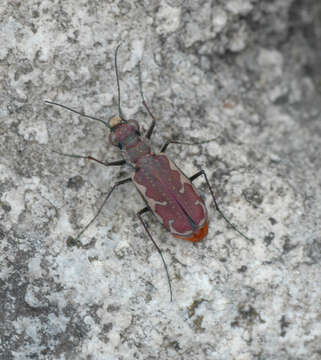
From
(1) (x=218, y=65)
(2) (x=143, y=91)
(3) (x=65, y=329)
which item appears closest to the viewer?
(3) (x=65, y=329)

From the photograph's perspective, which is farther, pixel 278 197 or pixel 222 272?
pixel 278 197

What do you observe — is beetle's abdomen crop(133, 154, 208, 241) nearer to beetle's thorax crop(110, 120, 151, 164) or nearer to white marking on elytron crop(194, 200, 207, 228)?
white marking on elytron crop(194, 200, 207, 228)

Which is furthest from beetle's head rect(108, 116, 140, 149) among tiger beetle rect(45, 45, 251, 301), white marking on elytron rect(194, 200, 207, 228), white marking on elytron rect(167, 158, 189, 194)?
white marking on elytron rect(194, 200, 207, 228)

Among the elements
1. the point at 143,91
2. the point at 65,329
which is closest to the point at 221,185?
the point at 143,91

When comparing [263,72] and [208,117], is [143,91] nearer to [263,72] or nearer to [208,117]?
[208,117]

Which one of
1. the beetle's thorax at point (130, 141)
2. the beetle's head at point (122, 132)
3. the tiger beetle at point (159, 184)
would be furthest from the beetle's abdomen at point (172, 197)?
the beetle's head at point (122, 132)

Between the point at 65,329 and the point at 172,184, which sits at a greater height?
the point at 172,184

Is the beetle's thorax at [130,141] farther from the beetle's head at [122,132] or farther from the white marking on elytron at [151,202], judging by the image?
the white marking on elytron at [151,202]
